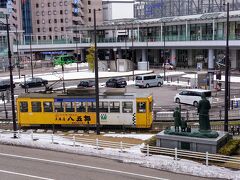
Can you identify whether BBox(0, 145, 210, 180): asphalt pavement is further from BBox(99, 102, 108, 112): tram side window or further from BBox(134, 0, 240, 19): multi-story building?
BBox(134, 0, 240, 19): multi-story building

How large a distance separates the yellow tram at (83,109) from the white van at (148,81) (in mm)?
22906

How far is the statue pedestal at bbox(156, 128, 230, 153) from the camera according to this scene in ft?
59.3

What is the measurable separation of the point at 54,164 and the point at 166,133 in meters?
5.81

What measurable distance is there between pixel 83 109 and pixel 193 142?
444 inches

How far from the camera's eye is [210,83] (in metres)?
44.9

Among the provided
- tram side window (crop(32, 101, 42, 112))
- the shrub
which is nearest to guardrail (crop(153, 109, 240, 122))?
tram side window (crop(32, 101, 42, 112))

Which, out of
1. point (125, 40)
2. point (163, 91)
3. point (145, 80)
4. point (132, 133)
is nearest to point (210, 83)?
point (163, 91)

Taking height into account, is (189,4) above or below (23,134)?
above

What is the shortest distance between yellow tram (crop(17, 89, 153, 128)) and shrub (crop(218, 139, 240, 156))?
835 cm

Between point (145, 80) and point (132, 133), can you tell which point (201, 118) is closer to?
point (132, 133)

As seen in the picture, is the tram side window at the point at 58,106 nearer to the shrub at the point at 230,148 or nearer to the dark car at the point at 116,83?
the shrub at the point at 230,148

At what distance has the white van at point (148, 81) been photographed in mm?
50531

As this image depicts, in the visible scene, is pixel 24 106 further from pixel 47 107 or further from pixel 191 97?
pixel 191 97

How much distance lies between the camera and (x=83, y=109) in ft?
91.7
